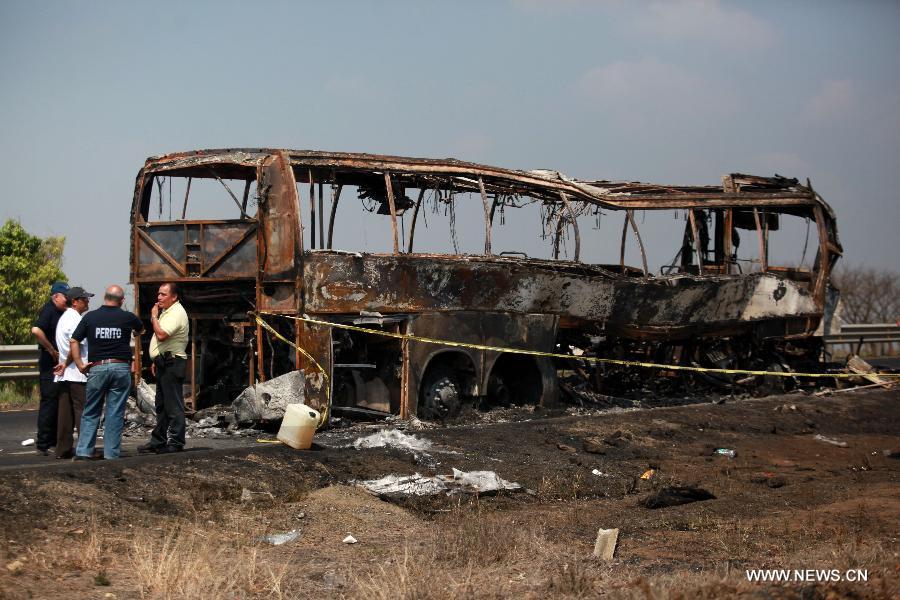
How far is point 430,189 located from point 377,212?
864 millimetres

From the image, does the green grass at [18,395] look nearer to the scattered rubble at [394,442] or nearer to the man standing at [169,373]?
the man standing at [169,373]

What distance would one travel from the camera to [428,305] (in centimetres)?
1408

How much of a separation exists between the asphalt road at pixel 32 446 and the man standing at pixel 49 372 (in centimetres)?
22

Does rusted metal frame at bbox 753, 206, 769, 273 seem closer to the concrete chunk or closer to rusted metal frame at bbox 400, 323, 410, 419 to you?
rusted metal frame at bbox 400, 323, 410, 419

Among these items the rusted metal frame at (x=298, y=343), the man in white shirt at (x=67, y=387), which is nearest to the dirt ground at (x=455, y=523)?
the rusted metal frame at (x=298, y=343)

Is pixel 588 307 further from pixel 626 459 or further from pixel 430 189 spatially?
pixel 626 459

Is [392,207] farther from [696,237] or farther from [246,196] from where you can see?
[696,237]

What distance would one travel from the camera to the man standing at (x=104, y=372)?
10.1 metres

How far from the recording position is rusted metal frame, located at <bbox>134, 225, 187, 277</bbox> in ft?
44.2

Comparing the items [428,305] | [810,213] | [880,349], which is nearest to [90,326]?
[428,305]

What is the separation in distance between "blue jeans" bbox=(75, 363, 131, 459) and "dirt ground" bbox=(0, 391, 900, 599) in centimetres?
54

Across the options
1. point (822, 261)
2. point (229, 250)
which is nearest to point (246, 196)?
point (229, 250)

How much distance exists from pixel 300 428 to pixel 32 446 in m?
3.51

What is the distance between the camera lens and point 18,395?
1878 centimetres
